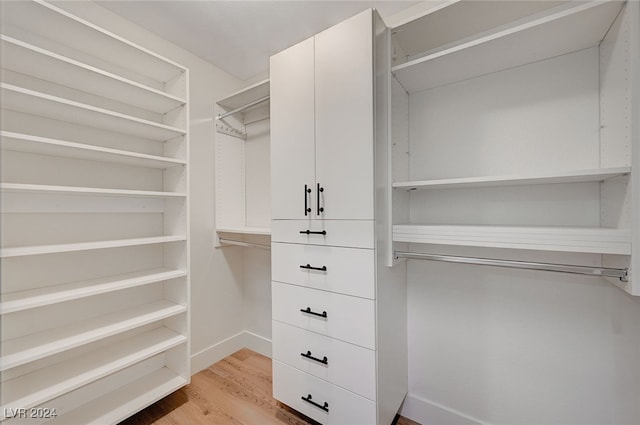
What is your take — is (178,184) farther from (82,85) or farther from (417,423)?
(417,423)

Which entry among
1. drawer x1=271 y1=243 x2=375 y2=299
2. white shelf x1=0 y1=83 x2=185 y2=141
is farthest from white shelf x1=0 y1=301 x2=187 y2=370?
white shelf x1=0 y1=83 x2=185 y2=141

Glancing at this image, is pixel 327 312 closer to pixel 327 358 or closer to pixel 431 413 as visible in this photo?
pixel 327 358

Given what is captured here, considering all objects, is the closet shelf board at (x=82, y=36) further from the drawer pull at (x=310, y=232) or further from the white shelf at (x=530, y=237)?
the white shelf at (x=530, y=237)

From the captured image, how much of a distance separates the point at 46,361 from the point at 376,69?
2.42m

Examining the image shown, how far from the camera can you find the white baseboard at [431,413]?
153cm

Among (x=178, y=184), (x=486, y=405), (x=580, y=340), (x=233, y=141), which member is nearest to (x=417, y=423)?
(x=486, y=405)

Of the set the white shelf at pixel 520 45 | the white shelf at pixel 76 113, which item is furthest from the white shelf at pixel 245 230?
the white shelf at pixel 520 45

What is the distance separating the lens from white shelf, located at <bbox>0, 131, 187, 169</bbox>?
121 cm

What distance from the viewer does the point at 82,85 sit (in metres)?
1.51

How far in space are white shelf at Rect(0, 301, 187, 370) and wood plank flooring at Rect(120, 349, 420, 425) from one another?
665mm

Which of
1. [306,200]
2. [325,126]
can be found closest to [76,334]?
[306,200]

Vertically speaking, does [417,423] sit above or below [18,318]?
below

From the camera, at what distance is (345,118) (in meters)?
1.36

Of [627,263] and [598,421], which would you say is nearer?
[627,263]
